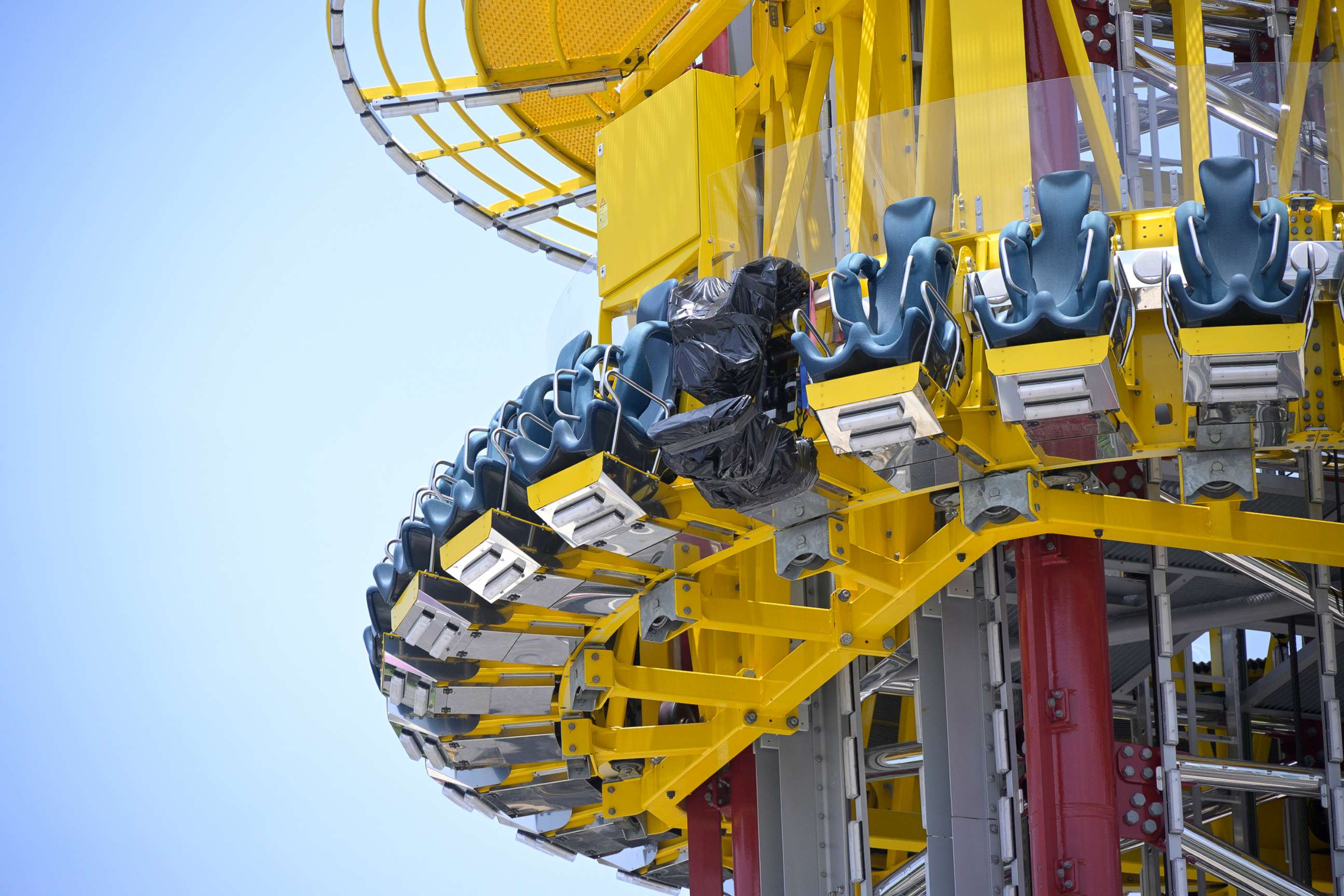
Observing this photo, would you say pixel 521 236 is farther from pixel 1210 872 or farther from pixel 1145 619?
pixel 1210 872

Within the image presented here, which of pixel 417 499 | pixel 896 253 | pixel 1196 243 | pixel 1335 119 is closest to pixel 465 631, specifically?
pixel 417 499

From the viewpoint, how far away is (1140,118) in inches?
421

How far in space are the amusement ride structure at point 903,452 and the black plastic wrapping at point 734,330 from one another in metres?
0.02

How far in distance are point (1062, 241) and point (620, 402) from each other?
2.93m

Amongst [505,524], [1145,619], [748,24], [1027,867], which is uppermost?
[748,24]

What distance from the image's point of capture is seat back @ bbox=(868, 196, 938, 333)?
9.16 meters

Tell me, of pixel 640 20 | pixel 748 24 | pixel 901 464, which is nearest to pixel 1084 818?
pixel 901 464

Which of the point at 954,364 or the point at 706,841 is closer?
the point at 954,364

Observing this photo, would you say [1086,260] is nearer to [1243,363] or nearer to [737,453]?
[1243,363]

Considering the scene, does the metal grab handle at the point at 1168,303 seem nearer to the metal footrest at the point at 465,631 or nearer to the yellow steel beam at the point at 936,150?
the yellow steel beam at the point at 936,150

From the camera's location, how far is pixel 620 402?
1029 centimetres

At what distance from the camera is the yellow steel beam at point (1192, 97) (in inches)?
395

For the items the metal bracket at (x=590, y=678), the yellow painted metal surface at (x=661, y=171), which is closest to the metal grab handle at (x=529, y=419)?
the yellow painted metal surface at (x=661, y=171)

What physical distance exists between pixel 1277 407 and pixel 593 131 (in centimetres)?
1130
